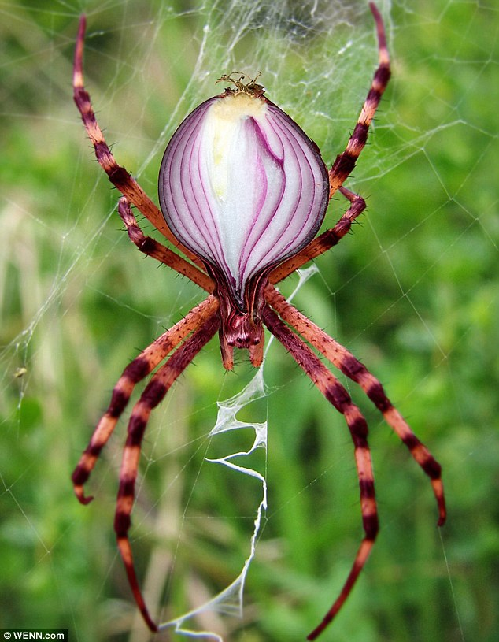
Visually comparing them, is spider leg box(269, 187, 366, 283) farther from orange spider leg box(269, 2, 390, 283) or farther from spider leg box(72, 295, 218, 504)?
spider leg box(72, 295, 218, 504)

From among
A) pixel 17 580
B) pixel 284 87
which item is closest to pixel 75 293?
pixel 17 580

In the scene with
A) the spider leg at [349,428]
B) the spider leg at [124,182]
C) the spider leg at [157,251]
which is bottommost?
the spider leg at [349,428]

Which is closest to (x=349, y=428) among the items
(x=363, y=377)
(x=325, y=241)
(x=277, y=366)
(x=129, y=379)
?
(x=363, y=377)

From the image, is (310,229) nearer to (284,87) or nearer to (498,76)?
(284,87)

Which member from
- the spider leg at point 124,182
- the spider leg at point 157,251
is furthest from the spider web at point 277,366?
the spider leg at point 124,182

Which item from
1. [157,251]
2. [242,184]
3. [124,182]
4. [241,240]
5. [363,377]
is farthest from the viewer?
[363,377]

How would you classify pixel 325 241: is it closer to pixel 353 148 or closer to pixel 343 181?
pixel 343 181

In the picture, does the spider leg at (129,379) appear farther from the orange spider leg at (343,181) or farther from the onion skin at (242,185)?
the onion skin at (242,185)
